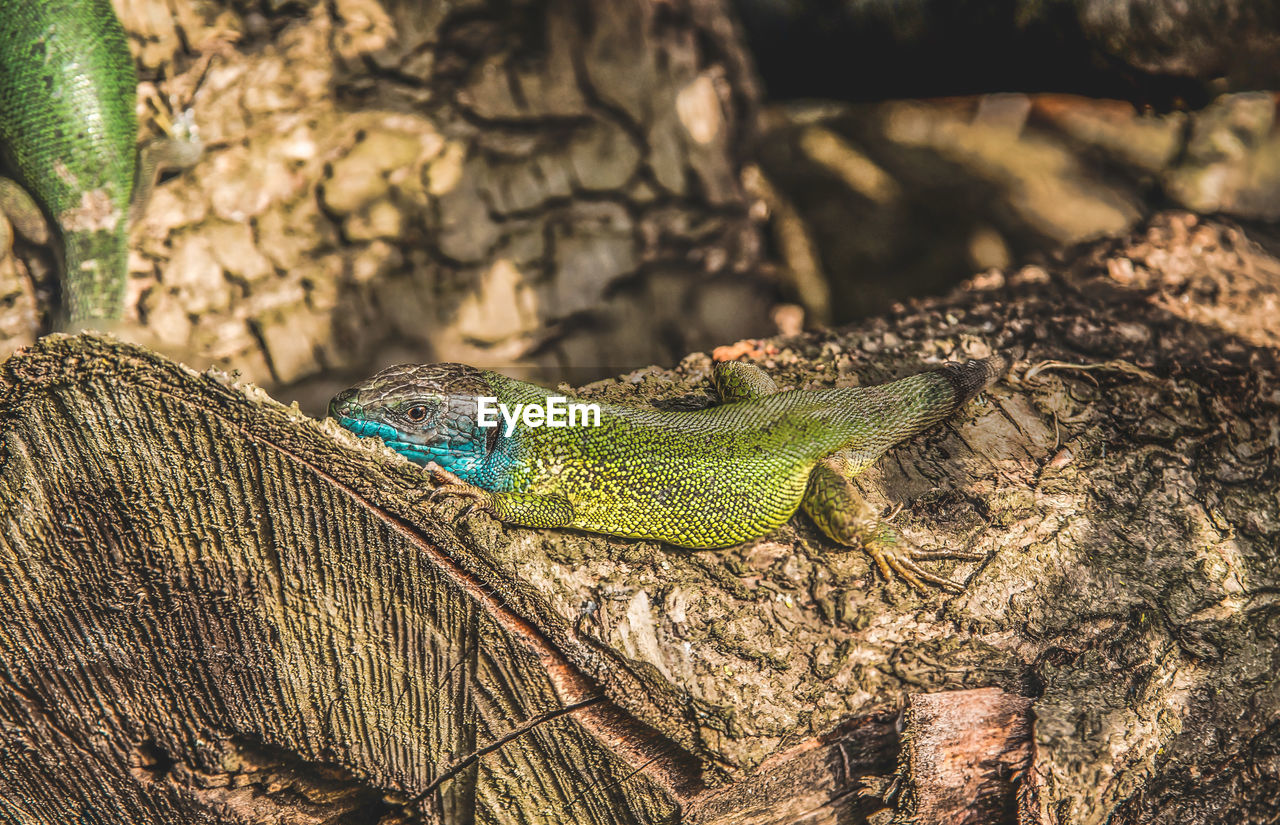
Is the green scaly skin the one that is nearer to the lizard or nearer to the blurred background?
the lizard

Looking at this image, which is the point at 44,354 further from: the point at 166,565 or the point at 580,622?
the point at 580,622

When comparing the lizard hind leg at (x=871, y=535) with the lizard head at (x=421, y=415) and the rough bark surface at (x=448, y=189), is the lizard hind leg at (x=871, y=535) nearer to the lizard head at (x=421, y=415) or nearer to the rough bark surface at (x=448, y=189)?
the lizard head at (x=421, y=415)

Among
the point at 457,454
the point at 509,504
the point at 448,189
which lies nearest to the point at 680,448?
the point at 509,504

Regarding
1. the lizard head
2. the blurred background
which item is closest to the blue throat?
the lizard head

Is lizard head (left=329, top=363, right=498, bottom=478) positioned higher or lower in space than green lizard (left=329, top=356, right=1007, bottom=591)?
higher

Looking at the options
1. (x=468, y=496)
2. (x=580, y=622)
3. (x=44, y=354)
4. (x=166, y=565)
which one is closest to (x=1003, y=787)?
(x=580, y=622)

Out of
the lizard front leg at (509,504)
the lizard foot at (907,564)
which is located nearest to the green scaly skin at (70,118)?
the lizard front leg at (509,504)

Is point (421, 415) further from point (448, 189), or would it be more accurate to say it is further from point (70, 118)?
point (448, 189)
